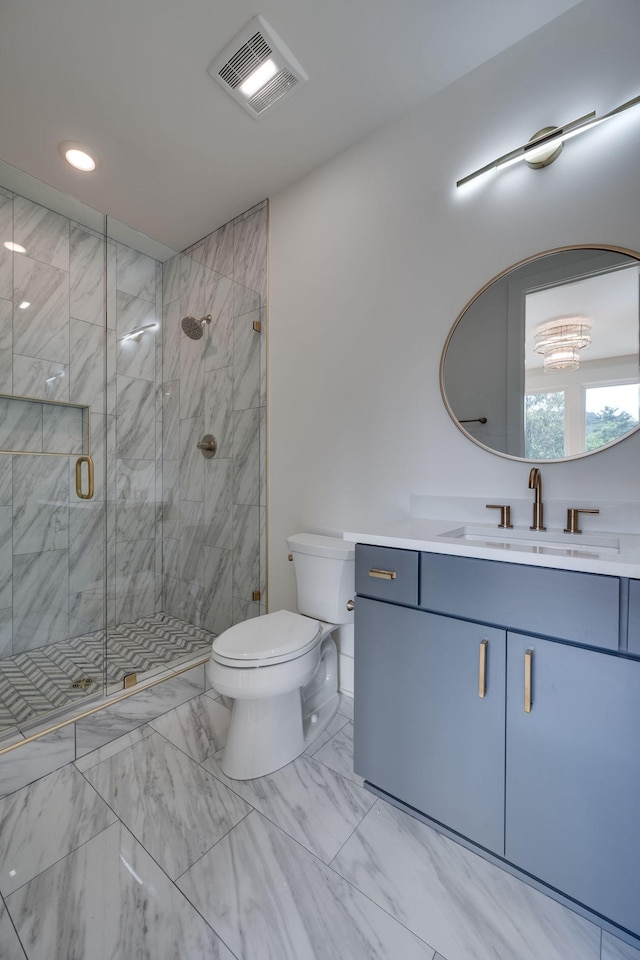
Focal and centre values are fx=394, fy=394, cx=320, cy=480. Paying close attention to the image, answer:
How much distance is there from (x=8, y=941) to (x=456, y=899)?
1.09 m

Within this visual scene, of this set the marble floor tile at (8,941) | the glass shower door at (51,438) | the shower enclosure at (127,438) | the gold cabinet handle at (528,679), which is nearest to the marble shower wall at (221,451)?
the shower enclosure at (127,438)

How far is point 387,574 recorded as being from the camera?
1.26m

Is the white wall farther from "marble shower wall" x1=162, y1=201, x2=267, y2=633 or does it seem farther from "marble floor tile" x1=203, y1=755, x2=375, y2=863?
"marble floor tile" x1=203, y1=755, x2=375, y2=863

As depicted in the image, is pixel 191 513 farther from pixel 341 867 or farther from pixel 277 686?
pixel 341 867

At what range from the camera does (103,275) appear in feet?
7.68

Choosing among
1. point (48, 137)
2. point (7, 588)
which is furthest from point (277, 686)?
point (48, 137)

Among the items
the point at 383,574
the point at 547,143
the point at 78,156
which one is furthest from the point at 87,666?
the point at 547,143

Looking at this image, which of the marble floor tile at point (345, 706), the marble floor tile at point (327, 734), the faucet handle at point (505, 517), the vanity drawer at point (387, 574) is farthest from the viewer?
the marble floor tile at point (345, 706)

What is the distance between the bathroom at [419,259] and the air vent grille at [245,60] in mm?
562

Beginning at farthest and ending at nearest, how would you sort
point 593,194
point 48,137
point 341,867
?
1. point 48,137
2. point 593,194
3. point 341,867

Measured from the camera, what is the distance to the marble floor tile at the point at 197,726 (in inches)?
62.6

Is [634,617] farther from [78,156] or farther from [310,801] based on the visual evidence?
[78,156]

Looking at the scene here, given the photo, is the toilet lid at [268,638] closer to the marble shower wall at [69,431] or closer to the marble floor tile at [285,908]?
the marble floor tile at [285,908]

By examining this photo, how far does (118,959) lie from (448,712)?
95cm
